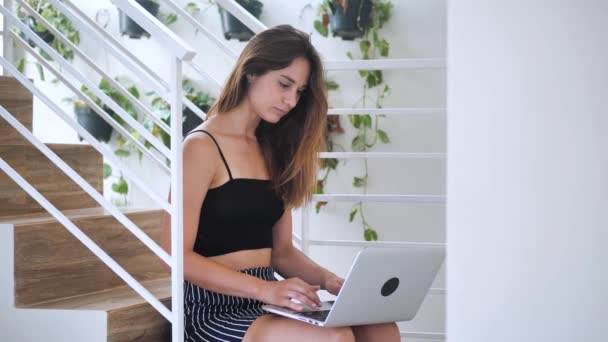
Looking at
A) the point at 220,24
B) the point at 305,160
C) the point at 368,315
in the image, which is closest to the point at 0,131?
the point at 305,160

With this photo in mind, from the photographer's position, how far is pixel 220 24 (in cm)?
375

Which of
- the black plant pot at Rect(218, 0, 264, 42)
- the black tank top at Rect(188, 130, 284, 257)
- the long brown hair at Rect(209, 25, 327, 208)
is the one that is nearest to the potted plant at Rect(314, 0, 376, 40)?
the black plant pot at Rect(218, 0, 264, 42)

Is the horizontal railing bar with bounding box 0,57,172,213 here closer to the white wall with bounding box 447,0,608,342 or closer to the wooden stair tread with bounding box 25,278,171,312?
the wooden stair tread with bounding box 25,278,171,312

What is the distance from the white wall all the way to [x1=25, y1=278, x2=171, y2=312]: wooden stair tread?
1.39 metres

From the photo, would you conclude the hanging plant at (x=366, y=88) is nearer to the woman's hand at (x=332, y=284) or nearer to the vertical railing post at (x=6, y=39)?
the vertical railing post at (x=6, y=39)

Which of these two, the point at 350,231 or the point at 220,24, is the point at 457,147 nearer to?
the point at 350,231

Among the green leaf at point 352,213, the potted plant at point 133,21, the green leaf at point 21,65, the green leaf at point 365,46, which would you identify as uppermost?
the potted plant at point 133,21

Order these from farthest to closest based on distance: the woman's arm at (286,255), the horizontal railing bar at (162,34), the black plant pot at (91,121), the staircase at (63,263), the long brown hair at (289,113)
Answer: the black plant pot at (91,121) < the woman's arm at (286,255) < the long brown hair at (289,113) < the staircase at (63,263) < the horizontal railing bar at (162,34)

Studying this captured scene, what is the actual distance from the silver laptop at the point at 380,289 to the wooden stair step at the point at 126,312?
299 millimetres

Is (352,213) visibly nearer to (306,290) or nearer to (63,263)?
(63,263)

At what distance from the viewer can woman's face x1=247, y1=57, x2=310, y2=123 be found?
184 centimetres

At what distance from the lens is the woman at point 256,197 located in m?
1.66

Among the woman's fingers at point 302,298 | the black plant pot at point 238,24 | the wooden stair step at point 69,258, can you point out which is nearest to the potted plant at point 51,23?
the black plant pot at point 238,24

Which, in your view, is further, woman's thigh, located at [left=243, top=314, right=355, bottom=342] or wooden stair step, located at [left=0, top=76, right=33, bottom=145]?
wooden stair step, located at [left=0, top=76, right=33, bottom=145]
